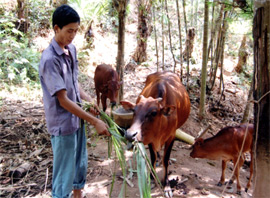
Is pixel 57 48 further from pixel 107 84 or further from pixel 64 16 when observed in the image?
pixel 107 84

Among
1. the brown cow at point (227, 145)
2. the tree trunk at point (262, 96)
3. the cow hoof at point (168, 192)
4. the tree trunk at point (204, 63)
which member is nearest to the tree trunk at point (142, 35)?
the tree trunk at point (204, 63)

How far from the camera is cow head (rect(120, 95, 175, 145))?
11.2 feet

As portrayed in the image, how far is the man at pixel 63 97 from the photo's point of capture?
8.49 ft

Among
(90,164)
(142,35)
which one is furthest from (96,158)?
(142,35)

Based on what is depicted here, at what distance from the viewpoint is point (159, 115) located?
12.2ft

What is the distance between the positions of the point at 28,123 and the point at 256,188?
5233 millimetres

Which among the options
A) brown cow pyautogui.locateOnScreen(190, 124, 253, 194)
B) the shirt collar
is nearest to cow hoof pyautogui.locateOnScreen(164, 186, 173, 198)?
brown cow pyautogui.locateOnScreen(190, 124, 253, 194)

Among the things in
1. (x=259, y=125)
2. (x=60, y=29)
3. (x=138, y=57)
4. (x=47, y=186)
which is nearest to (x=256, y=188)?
(x=259, y=125)

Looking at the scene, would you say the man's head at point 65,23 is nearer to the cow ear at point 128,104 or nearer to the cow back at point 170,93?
the cow ear at point 128,104

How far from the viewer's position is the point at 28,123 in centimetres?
607

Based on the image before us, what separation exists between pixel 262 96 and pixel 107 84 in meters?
5.63

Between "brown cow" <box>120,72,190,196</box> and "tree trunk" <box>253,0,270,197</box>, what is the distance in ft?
4.63

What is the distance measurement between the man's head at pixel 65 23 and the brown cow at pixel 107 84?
4212mm

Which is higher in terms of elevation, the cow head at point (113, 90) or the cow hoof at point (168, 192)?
the cow head at point (113, 90)
